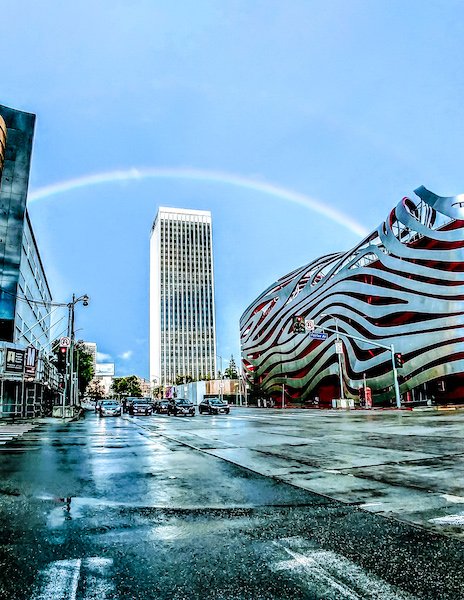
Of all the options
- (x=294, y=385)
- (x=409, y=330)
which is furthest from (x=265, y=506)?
(x=294, y=385)

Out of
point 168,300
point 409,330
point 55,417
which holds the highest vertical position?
point 168,300

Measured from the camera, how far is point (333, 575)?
139 inches

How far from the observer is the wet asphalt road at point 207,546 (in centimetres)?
334

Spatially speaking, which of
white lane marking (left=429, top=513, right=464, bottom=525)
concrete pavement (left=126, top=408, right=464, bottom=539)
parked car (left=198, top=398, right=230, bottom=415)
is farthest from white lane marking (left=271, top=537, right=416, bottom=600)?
parked car (left=198, top=398, right=230, bottom=415)

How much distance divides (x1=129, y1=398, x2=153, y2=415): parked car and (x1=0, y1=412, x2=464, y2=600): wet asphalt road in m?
39.2

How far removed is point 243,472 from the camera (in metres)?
8.68

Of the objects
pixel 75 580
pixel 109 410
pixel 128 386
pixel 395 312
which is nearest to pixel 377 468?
pixel 75 580

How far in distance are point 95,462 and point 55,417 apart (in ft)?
93.7

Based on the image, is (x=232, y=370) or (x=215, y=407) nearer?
(x=215, y=407)

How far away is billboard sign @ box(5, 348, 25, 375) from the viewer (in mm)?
29328

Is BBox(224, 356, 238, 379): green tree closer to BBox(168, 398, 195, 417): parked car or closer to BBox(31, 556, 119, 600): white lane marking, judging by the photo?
BBox(168, 398, 195, 417): parked car

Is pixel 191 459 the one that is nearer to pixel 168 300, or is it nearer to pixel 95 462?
pixel 95 462

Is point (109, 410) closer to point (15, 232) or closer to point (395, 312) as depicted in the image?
point (15, 232)

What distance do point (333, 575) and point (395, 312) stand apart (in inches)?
2142
